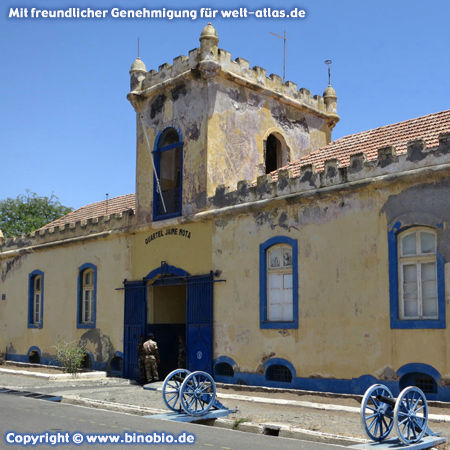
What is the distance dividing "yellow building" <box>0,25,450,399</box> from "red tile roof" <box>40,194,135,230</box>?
0.74ft

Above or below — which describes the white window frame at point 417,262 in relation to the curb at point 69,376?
above

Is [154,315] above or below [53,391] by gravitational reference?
above

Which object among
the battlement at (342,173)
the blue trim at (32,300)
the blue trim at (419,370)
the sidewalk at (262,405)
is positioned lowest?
the sidewalk at (262,405)

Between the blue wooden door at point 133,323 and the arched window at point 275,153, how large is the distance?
17.8 feet

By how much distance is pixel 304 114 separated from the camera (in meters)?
20.4

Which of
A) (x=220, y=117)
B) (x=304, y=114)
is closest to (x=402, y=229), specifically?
(x=220, y=117)

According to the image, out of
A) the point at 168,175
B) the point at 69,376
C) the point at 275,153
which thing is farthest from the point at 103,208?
the point at 69,376

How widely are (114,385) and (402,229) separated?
351 inches

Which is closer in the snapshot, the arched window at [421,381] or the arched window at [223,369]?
the arched window at [421,381]

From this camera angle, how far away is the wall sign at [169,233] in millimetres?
17703

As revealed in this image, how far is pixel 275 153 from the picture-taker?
66.2ft

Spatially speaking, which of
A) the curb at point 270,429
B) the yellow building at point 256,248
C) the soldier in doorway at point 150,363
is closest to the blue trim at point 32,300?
the yellow building at point 256,248

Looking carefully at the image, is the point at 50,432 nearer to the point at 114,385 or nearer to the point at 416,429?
the point at 416,429

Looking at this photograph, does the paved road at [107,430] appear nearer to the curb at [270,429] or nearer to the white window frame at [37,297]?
A: the curb at [270,429]
